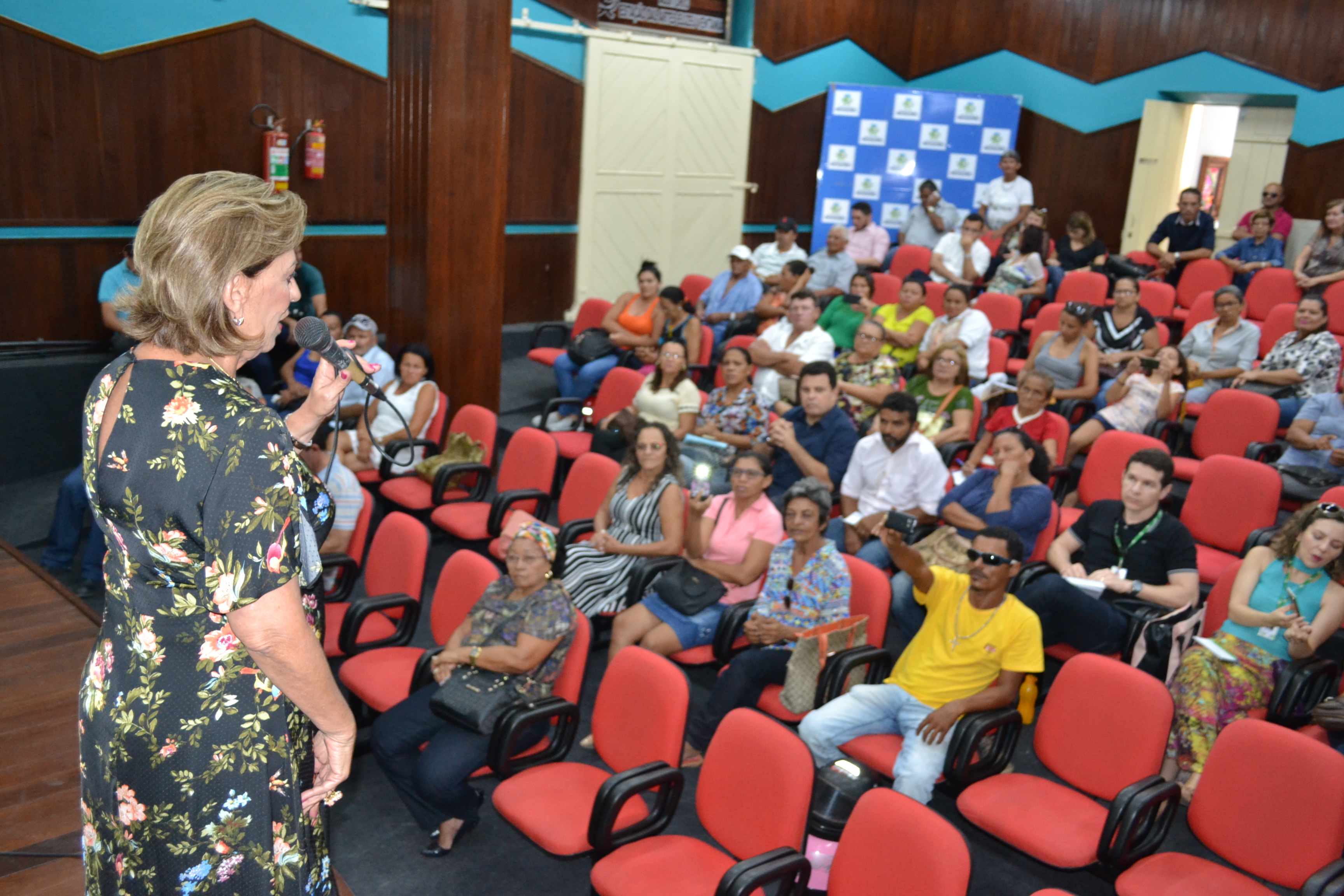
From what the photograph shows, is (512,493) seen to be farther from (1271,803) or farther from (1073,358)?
(1073,358)

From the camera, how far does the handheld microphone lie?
1836mm

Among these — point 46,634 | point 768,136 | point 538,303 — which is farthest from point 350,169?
point 46,634

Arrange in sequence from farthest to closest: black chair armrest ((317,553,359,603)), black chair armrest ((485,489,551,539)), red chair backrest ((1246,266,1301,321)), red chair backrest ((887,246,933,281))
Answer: red chair backrest ((887,246,933,281)), red chair backrest ((1246,266,1301,321)), black chair armrest ((485,489,551,539)), black chair armrest ((317,553,359,603))

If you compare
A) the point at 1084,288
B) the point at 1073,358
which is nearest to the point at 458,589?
the point at 1073,358

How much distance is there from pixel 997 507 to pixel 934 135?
7.03 m

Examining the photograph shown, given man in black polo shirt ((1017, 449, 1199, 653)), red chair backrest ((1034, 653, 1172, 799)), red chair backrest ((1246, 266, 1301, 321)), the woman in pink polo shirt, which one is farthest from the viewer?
red chair backrest ((1246, 266, 1301, 321))

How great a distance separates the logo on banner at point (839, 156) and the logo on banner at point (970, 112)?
106 cm

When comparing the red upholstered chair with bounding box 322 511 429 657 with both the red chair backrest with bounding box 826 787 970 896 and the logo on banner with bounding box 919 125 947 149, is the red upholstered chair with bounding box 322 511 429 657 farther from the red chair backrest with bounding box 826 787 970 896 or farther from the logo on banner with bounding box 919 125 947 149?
the logo on banner with bounding box 919 125 947 149

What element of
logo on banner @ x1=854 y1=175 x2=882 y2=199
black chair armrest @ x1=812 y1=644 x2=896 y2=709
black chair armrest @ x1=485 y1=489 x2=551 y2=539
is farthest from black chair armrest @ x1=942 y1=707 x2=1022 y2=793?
logo on banner @ x1=854 y1=175 x2=882 y2=199

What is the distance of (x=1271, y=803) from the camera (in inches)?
112

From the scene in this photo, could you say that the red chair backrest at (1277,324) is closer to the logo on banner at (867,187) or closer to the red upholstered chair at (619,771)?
the logo on banner at (867,187)

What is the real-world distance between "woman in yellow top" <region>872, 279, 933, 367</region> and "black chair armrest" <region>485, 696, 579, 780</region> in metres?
4.26

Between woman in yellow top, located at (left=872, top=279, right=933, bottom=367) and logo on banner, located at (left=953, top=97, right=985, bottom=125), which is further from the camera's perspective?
logo on banner, located at (left=953, top=97, right=985, bottom=125)

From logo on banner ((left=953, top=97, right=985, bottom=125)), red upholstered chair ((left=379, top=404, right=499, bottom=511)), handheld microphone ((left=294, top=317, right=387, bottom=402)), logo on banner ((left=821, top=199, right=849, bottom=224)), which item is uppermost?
logo on banner ((left=953, top=97, right=985, bottom=125))
